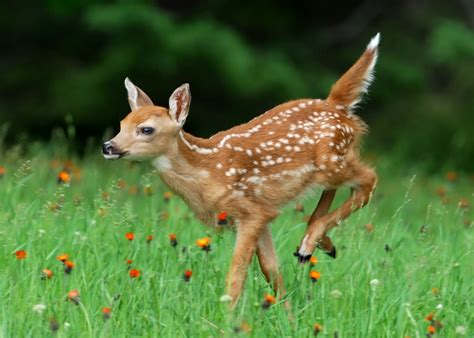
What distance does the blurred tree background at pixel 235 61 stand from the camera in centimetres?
1291

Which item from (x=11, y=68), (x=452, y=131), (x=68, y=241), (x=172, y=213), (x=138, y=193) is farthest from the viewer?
(x=11, y=68)

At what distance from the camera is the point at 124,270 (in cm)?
583

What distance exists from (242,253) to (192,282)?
357 mm

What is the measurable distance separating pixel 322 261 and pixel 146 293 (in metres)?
1.32

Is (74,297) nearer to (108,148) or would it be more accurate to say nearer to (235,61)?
(108,148)

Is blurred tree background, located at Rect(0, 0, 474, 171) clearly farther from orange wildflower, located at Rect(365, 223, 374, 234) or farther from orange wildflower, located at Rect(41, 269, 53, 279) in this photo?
orange wildflower, located at Rect(41, 269, 53, 279)

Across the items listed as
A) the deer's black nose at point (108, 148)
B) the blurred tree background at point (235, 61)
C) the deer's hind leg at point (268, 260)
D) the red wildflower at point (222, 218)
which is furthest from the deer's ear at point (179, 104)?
the blurred tree background at point (235, 61)

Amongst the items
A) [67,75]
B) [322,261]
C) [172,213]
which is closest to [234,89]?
[67,75]

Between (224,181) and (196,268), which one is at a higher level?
(224,181)

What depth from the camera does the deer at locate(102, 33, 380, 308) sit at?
19.3ft

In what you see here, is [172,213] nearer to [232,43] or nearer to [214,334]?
[214,334]

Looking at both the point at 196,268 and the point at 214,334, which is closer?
the point at 214,334

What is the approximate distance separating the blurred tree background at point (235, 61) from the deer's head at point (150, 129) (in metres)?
6.65

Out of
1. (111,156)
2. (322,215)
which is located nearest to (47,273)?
(111,156)
